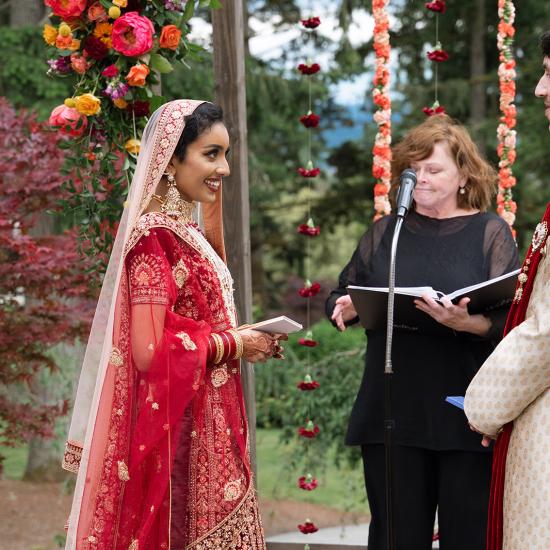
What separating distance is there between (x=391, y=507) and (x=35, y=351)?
10.4ft

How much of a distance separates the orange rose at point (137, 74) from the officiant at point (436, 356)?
0.97 m

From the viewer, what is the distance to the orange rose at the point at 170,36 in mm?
3697

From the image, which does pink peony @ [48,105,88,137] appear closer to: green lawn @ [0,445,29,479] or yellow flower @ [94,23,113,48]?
yellow flower @ [94,23,113,48]

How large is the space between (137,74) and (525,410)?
6.09 ft

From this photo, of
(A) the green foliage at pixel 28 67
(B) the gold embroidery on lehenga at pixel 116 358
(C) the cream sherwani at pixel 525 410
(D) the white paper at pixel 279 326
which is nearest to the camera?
(C) the cream sherwani at pixel 525 410

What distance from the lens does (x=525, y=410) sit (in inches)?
106

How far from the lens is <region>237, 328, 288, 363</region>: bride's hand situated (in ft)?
9.88

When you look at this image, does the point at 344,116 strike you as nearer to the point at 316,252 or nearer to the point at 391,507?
the point at 316,252

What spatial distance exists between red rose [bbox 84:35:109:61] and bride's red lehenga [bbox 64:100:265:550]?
1.05m

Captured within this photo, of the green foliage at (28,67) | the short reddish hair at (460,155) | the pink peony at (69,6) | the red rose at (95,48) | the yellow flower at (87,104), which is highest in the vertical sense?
the green foliage at (28,67)

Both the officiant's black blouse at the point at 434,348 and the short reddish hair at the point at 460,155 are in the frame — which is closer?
the officiant's black blouse at the point at 434,348

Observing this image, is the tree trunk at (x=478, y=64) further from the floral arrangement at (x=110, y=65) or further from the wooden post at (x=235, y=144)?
the floral arrangement at (x=110, y=65)

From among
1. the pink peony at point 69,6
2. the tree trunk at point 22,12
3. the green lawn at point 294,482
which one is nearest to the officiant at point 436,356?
the pink peony at point 69,6

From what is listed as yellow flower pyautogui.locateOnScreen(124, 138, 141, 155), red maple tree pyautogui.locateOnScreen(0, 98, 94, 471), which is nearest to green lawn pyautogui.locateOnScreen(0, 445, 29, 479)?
red maple tree pyautogui.locateOnScreen(0, 98, 94, 471)
